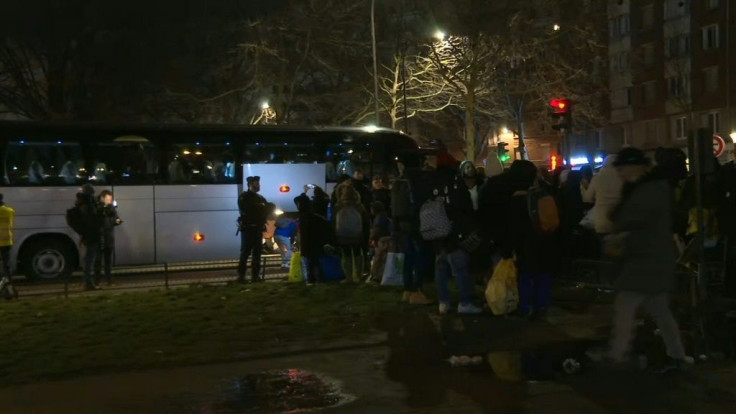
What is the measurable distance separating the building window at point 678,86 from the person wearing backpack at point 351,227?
42639 mm

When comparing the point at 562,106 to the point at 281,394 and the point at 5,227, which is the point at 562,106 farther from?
the point at 281,394

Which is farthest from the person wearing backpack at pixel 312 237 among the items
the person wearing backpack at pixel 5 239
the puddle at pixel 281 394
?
the puddle at pixel 281 394

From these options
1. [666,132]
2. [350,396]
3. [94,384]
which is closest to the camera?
[350,396]

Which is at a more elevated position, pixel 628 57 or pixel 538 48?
pixel 628 57

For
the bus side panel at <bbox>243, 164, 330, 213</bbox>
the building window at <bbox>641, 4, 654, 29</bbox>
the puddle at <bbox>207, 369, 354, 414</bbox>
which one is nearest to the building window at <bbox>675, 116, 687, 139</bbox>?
the building window at <bbox>641, 4, 654, 29</bbox>

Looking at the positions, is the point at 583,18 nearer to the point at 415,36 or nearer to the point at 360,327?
the point at 415,36

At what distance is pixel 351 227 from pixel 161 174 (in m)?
7.26

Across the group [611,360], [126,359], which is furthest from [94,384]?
[611,360]

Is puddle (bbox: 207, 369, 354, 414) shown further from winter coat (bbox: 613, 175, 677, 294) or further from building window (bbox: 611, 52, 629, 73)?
building window (bbox: 611, 52, 629, 73)

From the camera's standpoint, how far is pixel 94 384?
8.10 metres

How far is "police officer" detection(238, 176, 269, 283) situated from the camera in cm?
1494

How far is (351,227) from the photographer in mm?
13594

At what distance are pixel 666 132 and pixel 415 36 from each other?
2773cm

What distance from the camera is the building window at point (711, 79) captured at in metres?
50.1
